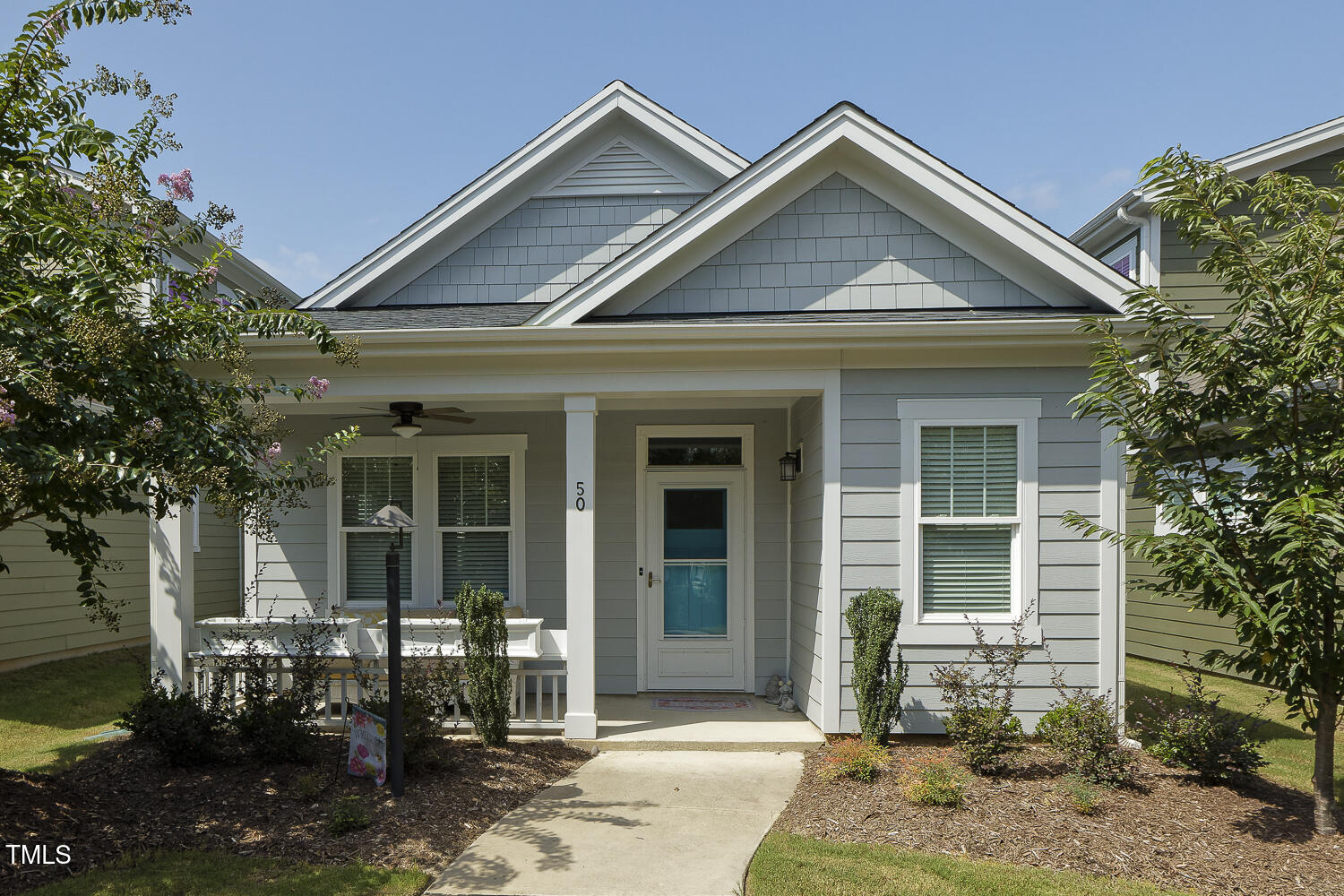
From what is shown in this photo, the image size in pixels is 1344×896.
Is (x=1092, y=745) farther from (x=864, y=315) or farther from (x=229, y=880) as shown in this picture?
(x=229, y=880)

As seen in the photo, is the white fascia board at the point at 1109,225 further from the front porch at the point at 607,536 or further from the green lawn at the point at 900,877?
the green lawn at the point at 900,877

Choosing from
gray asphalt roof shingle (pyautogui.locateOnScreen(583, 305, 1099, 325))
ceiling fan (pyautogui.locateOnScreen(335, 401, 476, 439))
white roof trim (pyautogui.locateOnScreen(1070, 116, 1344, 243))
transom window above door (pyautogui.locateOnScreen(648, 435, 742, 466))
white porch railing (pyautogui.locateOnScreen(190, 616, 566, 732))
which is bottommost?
white porch railing (pyautogui.locateOnScreen(190, 616, 566, 732))

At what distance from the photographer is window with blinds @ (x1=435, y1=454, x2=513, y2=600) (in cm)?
871

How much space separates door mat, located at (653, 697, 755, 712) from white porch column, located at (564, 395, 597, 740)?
133 centimetres

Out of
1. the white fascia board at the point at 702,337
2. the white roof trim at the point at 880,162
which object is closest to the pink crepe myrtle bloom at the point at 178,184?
the white fascia board at the point at 702,337

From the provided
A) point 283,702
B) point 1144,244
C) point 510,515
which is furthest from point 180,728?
point 1144,244

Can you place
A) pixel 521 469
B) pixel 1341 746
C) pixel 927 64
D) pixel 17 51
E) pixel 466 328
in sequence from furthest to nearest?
pixel 927 64, pixel 521 469, pixel 1341 746, pixel 466 328, pixel 17 51

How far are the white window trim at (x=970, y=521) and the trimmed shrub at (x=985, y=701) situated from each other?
13 cm

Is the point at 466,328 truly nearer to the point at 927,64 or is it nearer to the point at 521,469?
the point at 521,469

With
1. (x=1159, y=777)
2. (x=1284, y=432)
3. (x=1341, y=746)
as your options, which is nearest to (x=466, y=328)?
(x=1284, y=432)

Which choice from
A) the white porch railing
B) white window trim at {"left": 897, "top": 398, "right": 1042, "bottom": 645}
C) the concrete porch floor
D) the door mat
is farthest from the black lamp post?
white window trim at {"left": 897, "top": 398, "right": 1042, "bottom": 645}

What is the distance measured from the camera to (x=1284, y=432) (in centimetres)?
480

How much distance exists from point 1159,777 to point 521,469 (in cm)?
599

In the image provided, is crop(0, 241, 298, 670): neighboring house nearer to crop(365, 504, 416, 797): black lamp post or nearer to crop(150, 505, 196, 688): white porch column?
crop(150, 505, 196, 688): white porch column
